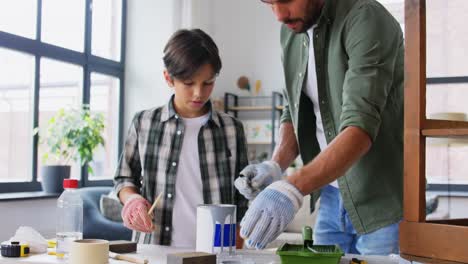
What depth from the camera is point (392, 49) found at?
1.46 m

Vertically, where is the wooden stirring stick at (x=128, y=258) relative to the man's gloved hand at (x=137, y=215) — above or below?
below

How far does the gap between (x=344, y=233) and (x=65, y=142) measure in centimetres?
351

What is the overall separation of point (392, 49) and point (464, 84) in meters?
0.52

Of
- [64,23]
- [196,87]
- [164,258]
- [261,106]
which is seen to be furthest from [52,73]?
[164,258]

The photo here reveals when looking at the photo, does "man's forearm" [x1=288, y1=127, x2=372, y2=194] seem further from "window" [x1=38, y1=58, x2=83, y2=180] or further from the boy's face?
"window" [x1=38, y1=58, x2=83, y2=180]

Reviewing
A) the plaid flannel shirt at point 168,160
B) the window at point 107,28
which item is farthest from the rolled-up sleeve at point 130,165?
Answer: the window at point 107,28

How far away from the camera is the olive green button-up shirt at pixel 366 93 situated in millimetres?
1378

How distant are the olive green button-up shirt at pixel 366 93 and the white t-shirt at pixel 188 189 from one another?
43cm

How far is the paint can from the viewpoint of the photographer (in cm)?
125

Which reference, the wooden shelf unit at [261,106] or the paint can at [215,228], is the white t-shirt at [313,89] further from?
the wooden shelf unit at [261,106]

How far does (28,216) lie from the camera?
170 inches

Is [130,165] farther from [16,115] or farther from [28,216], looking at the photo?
[16,115]

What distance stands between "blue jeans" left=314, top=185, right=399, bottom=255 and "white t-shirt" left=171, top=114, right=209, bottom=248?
397 millimetres

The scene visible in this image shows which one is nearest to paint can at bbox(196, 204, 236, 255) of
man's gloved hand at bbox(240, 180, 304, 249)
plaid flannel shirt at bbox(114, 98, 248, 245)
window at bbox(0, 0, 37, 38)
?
man's gloved hand at bbox(240, 180, 304, 249)
